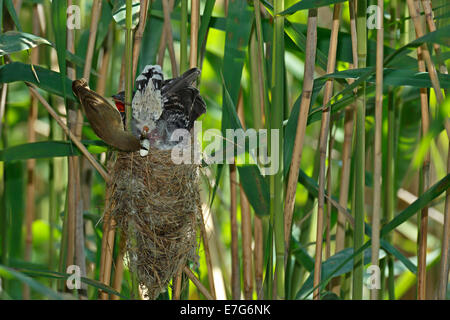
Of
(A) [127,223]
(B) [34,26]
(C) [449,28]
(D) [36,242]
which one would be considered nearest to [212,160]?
(A) [127,223]

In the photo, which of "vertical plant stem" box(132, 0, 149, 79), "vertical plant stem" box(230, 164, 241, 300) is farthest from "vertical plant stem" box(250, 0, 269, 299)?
"vertical plant stem" box(132, 0, 149, 79)

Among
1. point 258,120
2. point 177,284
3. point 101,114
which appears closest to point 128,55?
point 101,114

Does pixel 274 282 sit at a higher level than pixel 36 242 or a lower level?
lower

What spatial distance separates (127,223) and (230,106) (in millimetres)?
384

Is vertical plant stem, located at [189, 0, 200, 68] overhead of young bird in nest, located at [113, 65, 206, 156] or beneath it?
overhead

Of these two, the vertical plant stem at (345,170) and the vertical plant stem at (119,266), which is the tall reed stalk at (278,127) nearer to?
the vertical plant stem at (345,170)

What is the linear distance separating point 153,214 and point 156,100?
0.90 feet

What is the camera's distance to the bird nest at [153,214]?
4.44ft

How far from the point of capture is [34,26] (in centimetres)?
178

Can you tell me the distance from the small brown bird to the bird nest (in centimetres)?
20

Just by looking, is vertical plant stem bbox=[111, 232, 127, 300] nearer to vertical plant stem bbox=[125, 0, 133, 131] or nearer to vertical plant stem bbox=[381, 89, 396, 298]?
vertical plant stem bbox=[125, 0, 133, 131]

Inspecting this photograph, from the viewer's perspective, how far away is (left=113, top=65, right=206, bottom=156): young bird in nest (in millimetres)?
1299

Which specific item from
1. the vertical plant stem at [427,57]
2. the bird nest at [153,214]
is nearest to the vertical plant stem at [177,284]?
the bird nest at [153,214]
